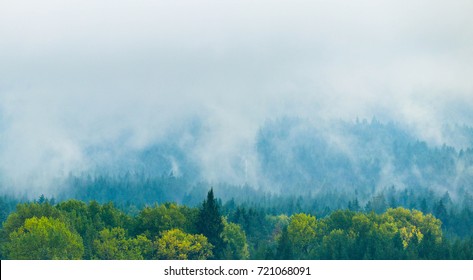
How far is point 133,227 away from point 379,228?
197 feet

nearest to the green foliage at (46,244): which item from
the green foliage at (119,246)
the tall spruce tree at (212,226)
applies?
the green foliage at (119,246)

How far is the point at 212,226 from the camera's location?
170 meters

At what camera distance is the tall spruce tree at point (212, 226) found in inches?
6658

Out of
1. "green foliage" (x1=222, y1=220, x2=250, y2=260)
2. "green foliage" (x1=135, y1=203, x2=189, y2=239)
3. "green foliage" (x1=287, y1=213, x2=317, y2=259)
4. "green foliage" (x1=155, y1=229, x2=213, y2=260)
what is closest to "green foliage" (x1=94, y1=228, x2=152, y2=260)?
"green foliage" (x1=155, y1=229, x2=213, y2=260)

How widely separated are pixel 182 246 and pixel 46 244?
2993cm

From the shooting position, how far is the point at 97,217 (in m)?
177

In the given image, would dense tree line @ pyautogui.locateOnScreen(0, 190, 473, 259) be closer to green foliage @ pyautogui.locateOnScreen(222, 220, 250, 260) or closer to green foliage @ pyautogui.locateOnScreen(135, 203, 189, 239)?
green foliage @ pyautogui.locateOnScreen(135, 203, 189, 239)

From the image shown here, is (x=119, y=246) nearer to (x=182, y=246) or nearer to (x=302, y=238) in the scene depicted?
(x=182, y=246)

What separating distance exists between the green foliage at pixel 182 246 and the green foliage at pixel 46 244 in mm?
18969

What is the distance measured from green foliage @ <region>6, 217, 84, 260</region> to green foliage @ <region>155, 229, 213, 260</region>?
62.2 feet

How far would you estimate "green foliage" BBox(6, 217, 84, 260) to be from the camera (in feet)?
463
